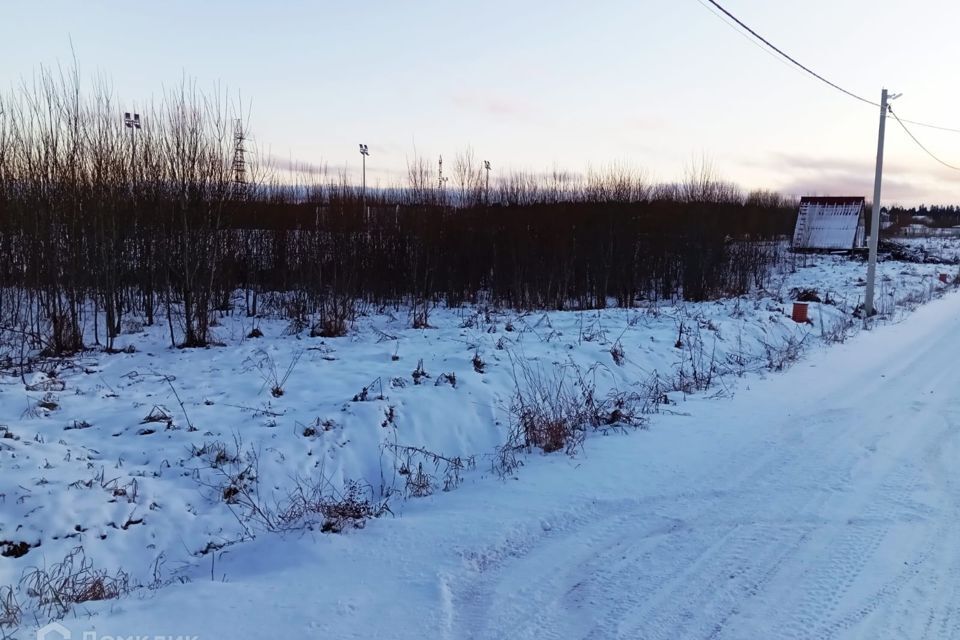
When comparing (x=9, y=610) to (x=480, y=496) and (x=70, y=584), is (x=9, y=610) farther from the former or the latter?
(x=480, y=496)

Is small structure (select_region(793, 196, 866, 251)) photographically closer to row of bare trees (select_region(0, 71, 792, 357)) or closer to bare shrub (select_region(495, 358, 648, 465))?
row of bare trees (select_region(0, 71, 792, 357))

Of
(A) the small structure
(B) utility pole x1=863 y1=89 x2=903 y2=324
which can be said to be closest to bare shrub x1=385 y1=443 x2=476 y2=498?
(B) utility pole x1=863 y1=89 x2=903 y2=324

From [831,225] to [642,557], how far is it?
35842 millimetres

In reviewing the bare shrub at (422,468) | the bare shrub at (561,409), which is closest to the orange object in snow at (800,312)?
the bare shrub at (561,409)

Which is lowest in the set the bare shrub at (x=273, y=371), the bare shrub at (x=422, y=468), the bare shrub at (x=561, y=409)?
the bare shrub at (x=422, y=468)

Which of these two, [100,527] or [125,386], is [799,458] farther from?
[125,386]

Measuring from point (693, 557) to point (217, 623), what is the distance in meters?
2.59

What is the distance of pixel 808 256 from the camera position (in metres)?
32.0

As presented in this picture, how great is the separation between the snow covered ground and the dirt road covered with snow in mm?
16

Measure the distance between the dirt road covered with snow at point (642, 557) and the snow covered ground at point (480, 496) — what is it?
0.02 meters

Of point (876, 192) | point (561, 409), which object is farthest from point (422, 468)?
point (876, 192)

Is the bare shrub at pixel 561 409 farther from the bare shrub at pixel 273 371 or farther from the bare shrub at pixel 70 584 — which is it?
the bare shrub at pixel 70 584

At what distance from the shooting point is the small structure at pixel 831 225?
32.6m

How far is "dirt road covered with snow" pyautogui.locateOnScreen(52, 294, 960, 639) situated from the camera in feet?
9.42
